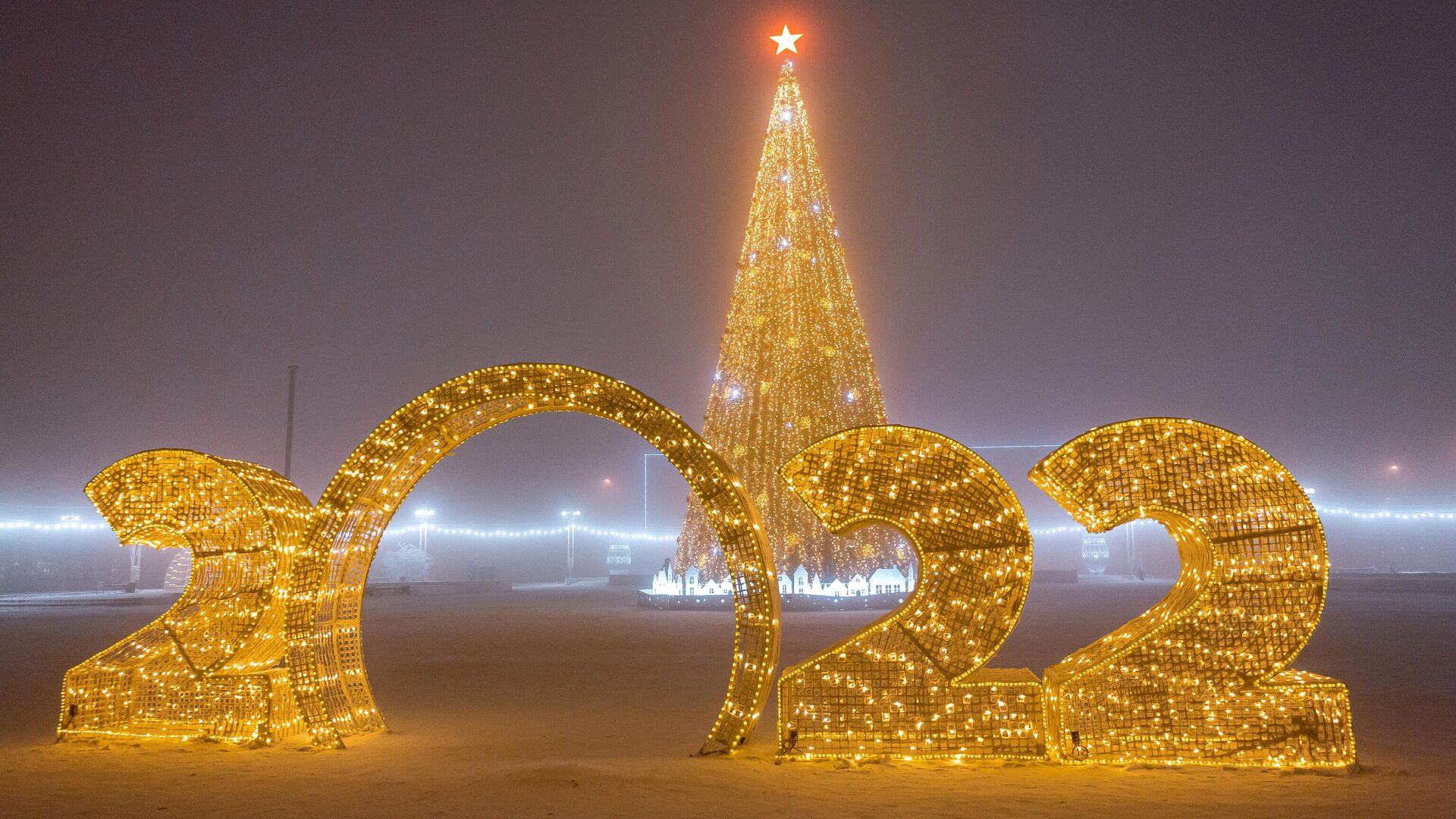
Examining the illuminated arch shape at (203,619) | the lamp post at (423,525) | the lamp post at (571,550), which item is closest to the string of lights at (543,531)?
the lamp post at (571,550)

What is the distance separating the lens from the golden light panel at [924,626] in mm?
6105

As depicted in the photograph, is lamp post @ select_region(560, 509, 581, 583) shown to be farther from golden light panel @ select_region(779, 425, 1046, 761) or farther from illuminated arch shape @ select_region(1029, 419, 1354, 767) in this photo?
illuminated arch shape @ select_region(1029, 419, 1354, 767)

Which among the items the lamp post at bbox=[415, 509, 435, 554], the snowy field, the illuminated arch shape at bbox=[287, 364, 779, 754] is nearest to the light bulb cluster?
the snowy field

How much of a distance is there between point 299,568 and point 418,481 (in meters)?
1.15

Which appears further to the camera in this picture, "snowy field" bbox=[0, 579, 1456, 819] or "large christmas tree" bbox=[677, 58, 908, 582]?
"large christmas tree" bbox=[677, 58, 908, 582]

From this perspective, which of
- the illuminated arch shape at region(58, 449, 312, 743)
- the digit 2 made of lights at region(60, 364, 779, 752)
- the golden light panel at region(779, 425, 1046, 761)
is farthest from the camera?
the illuminated arch shape at region(58, 449, 312, 743)

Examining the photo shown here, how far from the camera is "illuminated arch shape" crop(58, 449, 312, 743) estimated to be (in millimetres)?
7094

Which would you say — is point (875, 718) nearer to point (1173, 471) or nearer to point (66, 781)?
point (1173, 471)

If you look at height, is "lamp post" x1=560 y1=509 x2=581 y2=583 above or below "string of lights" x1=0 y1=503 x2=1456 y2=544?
below

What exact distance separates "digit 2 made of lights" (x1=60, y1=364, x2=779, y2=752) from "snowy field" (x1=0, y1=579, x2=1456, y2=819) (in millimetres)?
372

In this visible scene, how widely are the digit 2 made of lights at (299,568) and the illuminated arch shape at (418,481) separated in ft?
0.04

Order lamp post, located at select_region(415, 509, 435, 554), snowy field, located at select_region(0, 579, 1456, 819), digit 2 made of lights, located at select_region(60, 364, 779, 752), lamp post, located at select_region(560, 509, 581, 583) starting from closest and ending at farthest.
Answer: snowy field, located at select_region(0, 579, 1456, 819), digit 2 made of lights, located at select_region(60, 364, 779, 752), lamp post, located at select_region(415, 509, 435, 554), lamp post, located at select_region(560, 509, 581, 583)

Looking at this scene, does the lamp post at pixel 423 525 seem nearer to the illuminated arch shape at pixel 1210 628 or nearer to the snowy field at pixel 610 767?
the snowy field at pixel 610 767

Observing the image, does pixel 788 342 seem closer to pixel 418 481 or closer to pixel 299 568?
pixel 418 481
